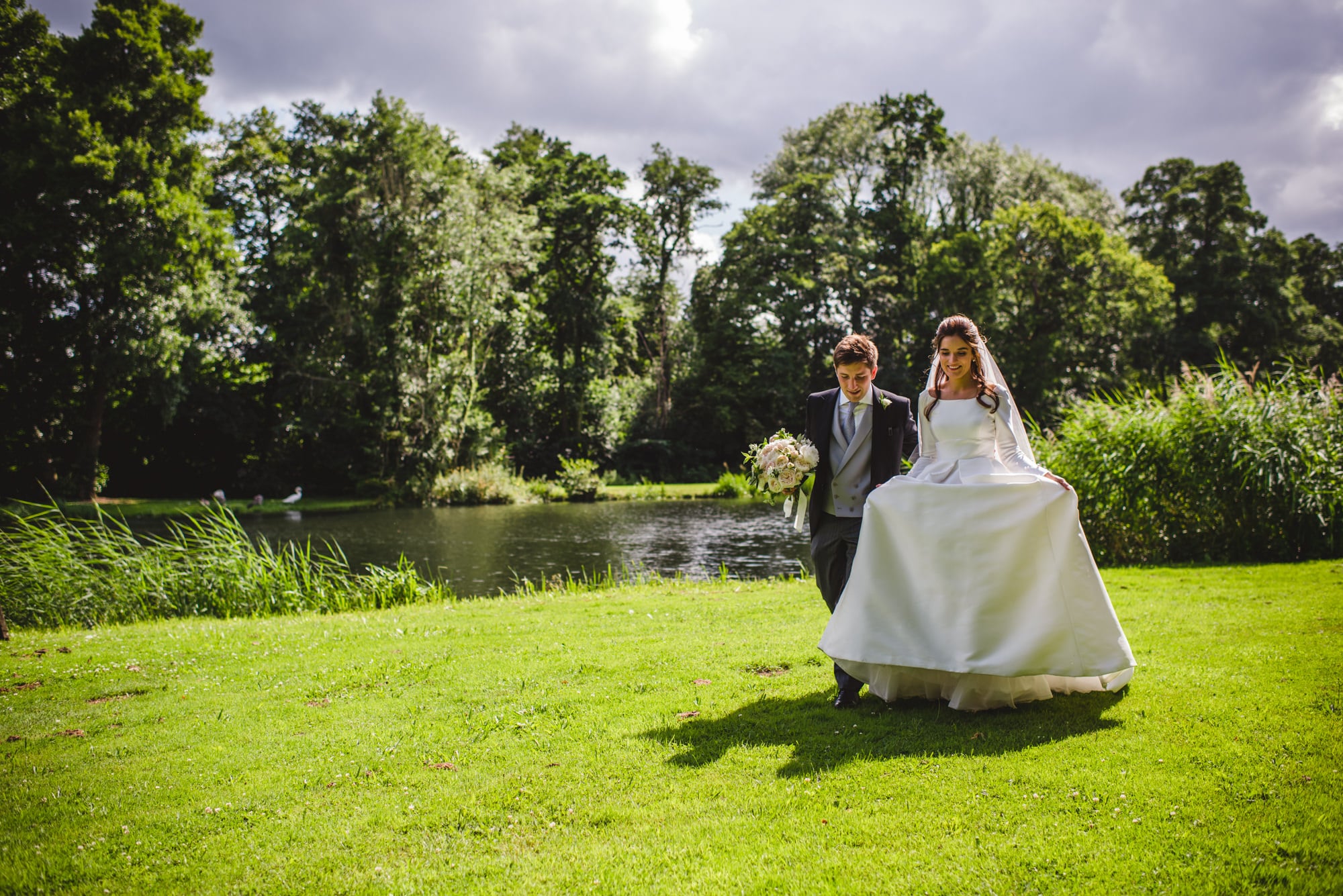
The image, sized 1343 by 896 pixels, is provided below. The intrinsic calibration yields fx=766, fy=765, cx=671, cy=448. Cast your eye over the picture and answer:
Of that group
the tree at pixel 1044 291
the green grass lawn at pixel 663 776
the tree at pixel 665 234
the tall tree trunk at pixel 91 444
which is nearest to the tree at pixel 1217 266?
the tree at pixel 1044 291

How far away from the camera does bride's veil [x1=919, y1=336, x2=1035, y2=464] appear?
4.79 metres

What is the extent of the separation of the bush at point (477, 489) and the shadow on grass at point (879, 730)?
25.3 meters

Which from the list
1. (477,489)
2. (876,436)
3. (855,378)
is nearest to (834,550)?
(876,436)

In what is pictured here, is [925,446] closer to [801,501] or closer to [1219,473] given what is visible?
[801,501]

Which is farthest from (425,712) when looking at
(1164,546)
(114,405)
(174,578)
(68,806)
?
(114,405)

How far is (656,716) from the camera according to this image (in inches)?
188

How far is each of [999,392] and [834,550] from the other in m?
1.46

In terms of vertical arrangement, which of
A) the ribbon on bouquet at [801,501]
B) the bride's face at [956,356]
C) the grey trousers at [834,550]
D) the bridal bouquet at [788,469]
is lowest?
the grey trousers at [834,550]

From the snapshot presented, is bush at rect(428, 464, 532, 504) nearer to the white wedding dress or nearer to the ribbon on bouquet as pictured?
the ribbon on bouquet

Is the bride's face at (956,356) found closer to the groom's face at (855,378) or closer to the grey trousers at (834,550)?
the groom's face at (855,378)

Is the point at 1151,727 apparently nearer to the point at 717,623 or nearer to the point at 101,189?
the point at 717,623

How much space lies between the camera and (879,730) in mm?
4336

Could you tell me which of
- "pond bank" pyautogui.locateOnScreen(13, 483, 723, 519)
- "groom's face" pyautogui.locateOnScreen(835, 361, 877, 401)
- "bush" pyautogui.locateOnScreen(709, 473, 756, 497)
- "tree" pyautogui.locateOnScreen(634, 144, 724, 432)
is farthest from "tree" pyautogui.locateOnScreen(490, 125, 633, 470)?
"groom's face" pyautogui.locateOnScreen(835, 361, 877, 401)

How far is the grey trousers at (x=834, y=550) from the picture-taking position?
508cm
